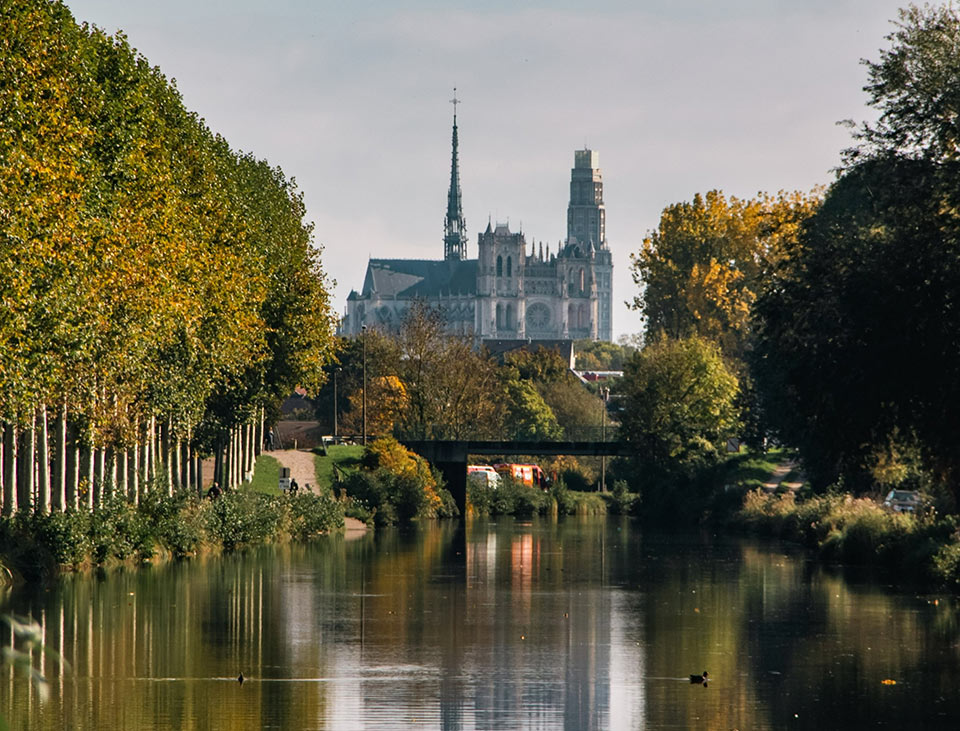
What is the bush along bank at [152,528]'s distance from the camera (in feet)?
116

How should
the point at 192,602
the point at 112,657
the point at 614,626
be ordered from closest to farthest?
the point at 112,657 → the point at 614,626 → the point at 192,602

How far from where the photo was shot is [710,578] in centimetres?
4178

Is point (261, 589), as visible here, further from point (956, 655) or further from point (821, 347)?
point (956, 655)

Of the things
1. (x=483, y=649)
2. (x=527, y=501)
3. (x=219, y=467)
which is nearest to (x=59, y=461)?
(x=483, y=649)

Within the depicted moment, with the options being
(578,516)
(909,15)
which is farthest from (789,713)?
(578,516)

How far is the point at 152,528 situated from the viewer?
143 feet

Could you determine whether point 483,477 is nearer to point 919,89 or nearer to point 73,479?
point 73,479

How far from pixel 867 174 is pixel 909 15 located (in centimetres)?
345

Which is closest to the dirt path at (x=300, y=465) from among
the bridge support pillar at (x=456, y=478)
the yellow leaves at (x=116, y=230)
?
the bridge support pillar at (x=456, y=478)

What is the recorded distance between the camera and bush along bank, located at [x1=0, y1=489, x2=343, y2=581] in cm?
3528

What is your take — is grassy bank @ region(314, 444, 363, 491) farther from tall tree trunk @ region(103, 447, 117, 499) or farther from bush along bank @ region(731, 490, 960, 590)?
tall tree trunk @ region(103, 447, 117, 499)

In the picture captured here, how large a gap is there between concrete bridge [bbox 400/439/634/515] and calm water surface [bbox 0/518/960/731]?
1794 inches

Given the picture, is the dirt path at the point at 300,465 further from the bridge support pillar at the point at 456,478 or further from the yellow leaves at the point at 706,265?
the yellow leaves at the point at 706,265

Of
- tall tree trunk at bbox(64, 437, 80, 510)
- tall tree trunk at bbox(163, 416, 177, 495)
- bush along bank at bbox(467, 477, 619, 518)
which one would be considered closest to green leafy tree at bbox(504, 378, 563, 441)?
bush along bank at bbox(467, 477, 619, 518)
